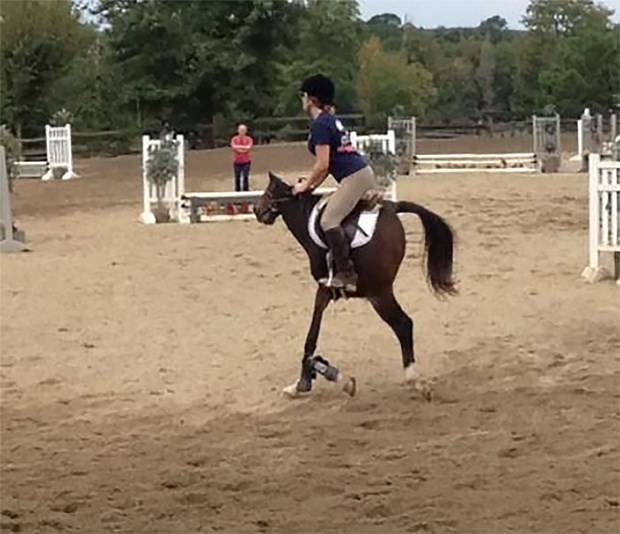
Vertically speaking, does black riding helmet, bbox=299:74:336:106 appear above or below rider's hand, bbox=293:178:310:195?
above

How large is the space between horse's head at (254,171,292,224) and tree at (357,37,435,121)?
1843 inches

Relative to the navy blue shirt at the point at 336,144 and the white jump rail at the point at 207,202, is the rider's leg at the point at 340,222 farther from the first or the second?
the white jump rail at the point at 207,202

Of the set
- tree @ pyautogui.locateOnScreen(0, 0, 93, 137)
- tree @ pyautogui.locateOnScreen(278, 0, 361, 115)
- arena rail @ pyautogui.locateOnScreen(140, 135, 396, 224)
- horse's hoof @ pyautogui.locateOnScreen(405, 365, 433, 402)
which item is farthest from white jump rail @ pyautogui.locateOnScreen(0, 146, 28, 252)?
tree @ pyautogui.locateOnScreen(278, 0, 361, 115)

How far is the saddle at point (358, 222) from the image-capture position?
7168 mm

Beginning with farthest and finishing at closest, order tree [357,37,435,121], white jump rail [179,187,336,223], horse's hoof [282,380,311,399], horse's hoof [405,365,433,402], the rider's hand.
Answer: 1. tree [357,37,435,121]
2. white jump rail [179,187,336,223]
3. the rider's hand
4. horse's hoof [282,380,311,399]
5. horse's hoof [405,365,433,402]

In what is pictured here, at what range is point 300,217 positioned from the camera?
743cm

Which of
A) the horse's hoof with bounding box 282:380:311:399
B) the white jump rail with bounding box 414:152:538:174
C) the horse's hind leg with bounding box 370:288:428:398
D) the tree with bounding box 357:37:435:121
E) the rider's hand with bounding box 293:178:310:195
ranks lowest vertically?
the horse's hoof with bounding box 282:380:311:399

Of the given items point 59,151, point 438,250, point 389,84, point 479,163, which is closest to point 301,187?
point 438,250

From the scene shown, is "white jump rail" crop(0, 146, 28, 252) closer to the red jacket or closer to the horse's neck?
the red jacket

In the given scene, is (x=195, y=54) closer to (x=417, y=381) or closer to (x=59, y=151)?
(x=59, y=151)

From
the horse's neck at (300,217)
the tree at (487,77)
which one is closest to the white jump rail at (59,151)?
the horse's neck at (300,217)

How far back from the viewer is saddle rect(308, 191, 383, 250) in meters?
7.17

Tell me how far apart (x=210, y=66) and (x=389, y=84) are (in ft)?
41.3

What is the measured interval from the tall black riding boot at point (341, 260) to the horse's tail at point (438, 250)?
52 centimetres
